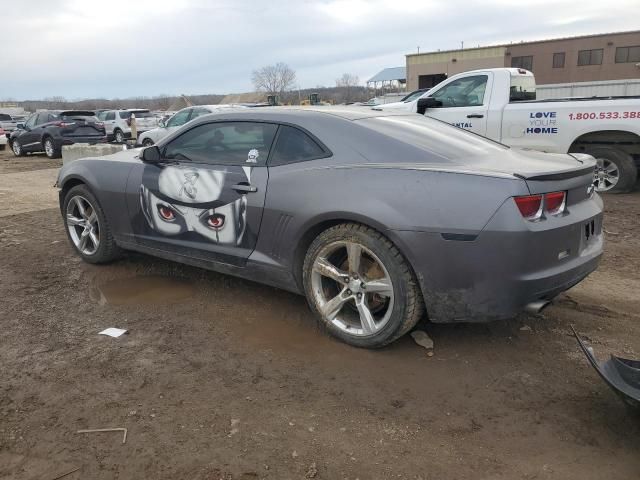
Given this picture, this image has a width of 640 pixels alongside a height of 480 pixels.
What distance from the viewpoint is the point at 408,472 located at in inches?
94.9

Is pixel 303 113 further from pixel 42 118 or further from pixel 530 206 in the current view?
pixel 42 118

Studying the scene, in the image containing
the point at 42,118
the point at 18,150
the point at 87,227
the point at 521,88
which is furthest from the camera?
the point at 18,150

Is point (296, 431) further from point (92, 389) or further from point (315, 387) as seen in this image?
point (92, 389)

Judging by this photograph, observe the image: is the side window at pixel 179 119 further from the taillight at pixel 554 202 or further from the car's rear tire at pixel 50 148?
the taillight at pixel 554 202

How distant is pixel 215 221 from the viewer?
4109 mm

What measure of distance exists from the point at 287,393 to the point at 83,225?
10.7 ft

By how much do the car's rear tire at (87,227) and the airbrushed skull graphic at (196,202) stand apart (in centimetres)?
72

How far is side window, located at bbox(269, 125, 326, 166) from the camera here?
12.2ft

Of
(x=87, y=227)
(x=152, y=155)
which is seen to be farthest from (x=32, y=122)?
(x=152, y=155)

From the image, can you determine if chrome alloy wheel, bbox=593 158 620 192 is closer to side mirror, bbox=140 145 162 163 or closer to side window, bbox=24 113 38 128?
side mirror, bbox=140 145 162 163

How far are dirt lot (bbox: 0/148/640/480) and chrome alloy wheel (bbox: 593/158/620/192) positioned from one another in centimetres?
427

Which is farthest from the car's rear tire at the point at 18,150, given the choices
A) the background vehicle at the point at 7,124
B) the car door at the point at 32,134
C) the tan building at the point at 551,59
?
the tan building at the point at 551,59

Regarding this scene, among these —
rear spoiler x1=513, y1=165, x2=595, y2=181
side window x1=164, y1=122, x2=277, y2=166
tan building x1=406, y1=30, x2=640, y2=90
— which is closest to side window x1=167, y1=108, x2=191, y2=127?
side window x1=164, y1=122, x2=277, y2=166

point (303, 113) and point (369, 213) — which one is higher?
point (303, 113)
